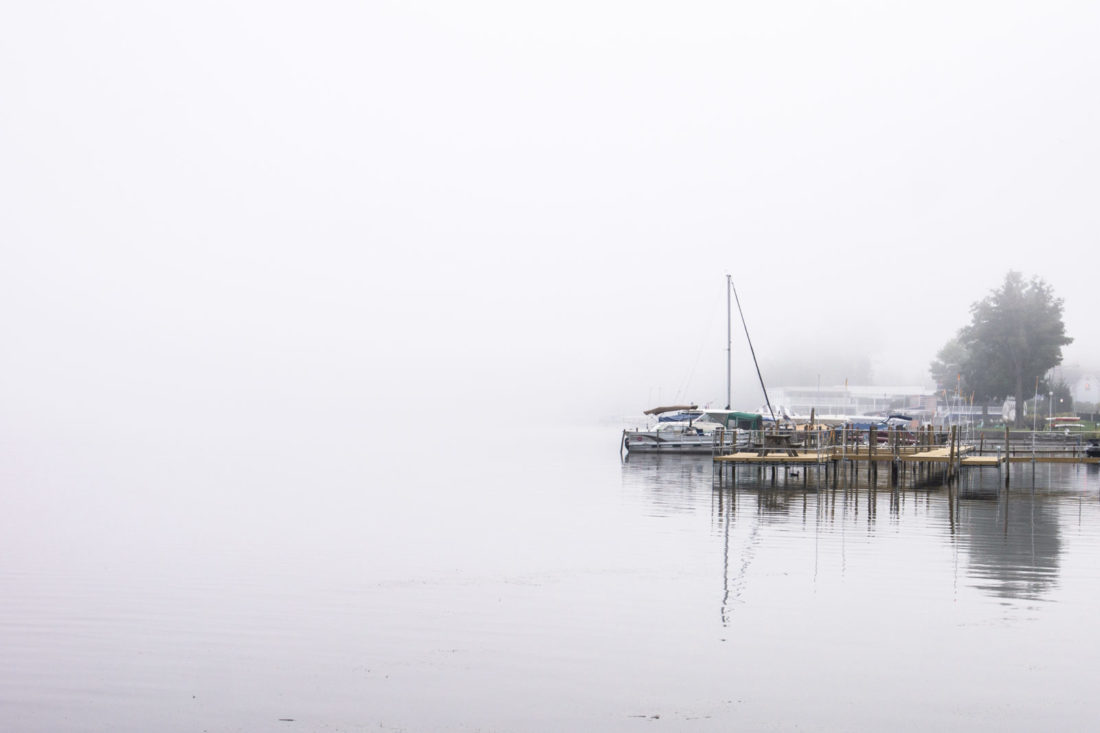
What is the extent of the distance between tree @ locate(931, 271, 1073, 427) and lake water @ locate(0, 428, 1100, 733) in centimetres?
9926

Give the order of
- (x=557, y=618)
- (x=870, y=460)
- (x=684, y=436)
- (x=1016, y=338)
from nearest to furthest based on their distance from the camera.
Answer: (x=557, y=618)
(x=870, y=460)
(x=684, y=436)
(x=1016, y=338)

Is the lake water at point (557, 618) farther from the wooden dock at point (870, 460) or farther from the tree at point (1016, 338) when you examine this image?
the tree at point (1016, 338)

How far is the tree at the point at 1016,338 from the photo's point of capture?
5226 inches

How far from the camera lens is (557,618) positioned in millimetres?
19406

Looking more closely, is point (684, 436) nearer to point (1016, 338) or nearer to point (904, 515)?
point (904, 515)

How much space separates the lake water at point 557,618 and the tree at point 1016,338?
99259mm

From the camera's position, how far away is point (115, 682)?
14.9 meters

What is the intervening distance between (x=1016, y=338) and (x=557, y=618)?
12615cm

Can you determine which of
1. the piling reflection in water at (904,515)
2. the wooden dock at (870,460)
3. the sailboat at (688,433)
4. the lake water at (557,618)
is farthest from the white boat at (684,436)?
the lake water at (557,618)

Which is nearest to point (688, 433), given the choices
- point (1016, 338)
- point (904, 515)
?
point (904, 515)

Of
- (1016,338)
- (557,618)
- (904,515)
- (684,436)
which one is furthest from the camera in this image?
(1016,338)

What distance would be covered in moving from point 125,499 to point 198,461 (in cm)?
3768

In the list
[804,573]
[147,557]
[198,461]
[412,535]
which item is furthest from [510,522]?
[198,461]

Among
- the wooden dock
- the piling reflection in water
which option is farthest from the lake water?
the wooden dock
